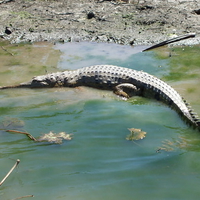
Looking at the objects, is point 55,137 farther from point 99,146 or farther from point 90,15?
point 90,15

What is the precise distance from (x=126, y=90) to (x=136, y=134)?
176 centimetres

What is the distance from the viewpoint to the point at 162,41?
8.70 meters

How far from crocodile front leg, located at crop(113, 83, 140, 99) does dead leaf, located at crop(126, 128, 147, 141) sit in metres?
1.48

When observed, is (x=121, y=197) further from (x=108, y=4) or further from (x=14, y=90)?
(x=108, y=4)

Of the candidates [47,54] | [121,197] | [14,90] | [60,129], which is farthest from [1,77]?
[121,197]

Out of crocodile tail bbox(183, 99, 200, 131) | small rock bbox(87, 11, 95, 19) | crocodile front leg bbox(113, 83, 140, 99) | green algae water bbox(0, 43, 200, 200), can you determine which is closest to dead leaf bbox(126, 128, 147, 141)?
green algae water bbox(0, 43, 200, 200)

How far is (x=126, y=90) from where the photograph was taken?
19.9 feet

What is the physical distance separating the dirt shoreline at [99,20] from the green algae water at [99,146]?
253 centimetres

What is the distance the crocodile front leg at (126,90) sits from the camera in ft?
19.7

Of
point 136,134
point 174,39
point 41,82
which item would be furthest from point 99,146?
point 174,39

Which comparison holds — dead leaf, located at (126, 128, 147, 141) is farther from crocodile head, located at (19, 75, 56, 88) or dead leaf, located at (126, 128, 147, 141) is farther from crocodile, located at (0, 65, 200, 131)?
crocodile head, located at (19, 75, 56, 88)

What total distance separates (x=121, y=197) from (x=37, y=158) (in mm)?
1298

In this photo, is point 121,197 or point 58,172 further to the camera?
point 58,172

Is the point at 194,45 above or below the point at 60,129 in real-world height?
above
